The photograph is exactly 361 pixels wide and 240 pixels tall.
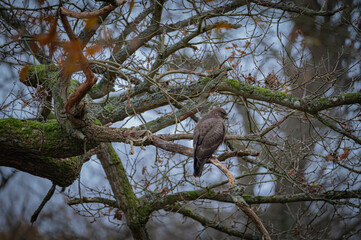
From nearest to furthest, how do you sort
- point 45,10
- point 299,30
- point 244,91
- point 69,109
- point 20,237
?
point 20,237 < point 69,109 < point 45,10 < point 244,91 < point 299,30

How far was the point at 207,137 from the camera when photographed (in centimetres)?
582

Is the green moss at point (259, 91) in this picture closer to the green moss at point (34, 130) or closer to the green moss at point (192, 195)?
the green moss at point (192, 195)

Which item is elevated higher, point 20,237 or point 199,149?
point 199,149

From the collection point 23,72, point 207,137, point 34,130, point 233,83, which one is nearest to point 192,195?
point 207,137

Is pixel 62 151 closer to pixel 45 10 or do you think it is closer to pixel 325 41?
pixel 45 10

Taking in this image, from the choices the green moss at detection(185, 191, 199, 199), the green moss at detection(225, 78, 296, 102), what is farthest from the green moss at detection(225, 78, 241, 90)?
the green moss at detection(185, 191, 199, 199)

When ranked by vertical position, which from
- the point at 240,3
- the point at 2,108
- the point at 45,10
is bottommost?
the point at 2,108

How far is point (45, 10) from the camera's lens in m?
5.73

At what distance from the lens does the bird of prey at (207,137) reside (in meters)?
5.50

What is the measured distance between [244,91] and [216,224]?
2.74 metres

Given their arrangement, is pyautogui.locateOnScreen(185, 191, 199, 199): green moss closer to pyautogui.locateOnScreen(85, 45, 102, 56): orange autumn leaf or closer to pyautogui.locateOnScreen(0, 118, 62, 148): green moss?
pyautogui.locateOnScreen(0, 118, 62, 148): green moss

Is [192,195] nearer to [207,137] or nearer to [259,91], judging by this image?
[207,137]

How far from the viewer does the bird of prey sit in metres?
5.50

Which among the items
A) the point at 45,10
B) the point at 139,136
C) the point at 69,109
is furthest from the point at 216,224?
the point at 45,10
